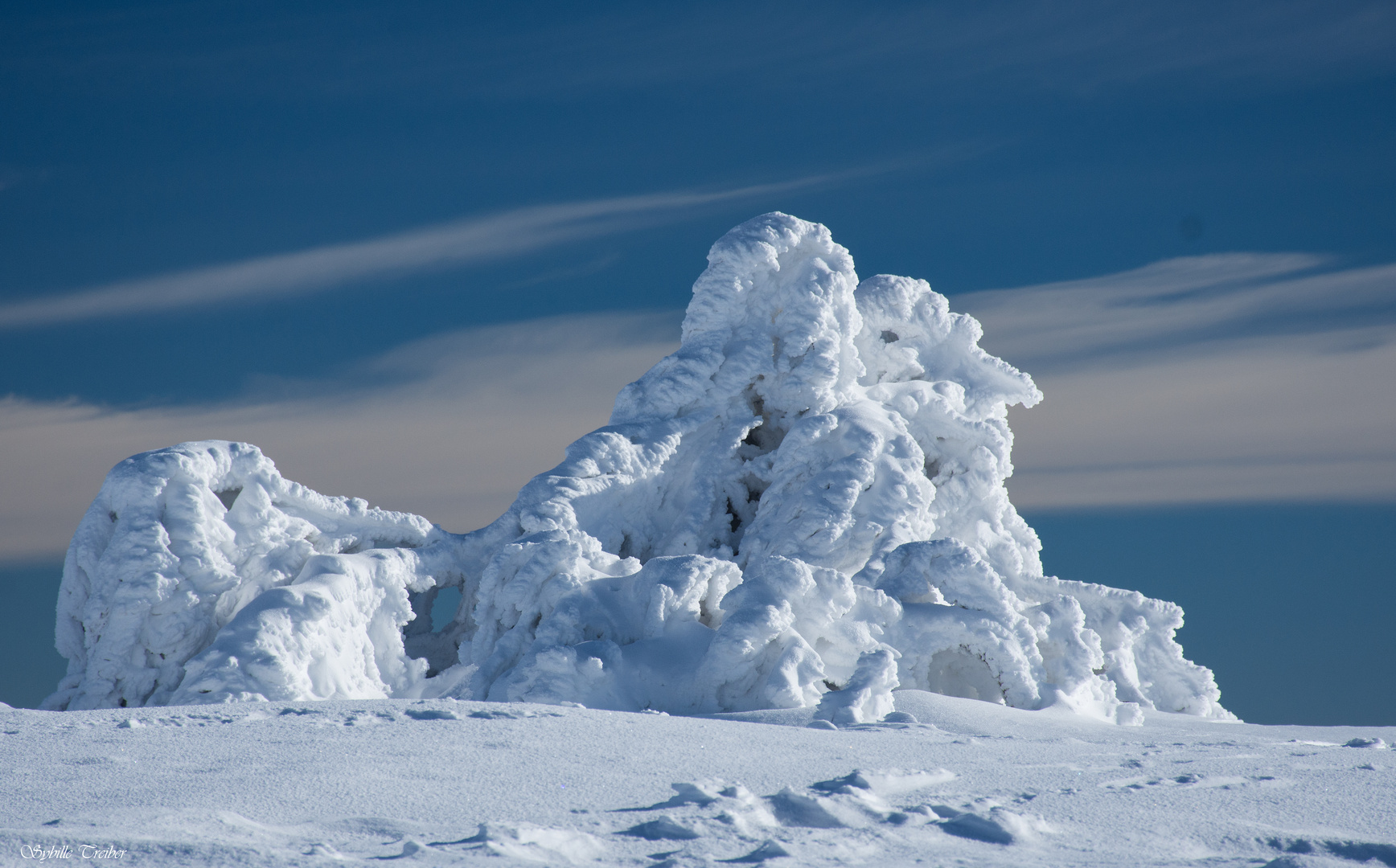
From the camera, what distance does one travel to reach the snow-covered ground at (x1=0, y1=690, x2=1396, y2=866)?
482cm

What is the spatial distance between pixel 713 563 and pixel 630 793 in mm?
6471

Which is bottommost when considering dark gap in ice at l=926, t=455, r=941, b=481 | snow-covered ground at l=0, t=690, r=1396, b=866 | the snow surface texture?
snow-covered ground at l=0, t=690, r=1396, b=866

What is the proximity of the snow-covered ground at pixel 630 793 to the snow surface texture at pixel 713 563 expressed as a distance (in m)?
2.71

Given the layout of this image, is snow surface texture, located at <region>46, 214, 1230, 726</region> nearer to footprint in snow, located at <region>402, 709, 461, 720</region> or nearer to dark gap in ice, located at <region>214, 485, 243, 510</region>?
dark gap in ice, located at <region>214, 485, 243, 510</region>

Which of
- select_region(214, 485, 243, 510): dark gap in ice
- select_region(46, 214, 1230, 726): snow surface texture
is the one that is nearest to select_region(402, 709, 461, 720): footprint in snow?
select_region(46, 214, 1230, 726): snow surface texture

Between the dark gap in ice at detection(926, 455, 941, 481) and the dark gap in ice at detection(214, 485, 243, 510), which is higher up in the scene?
the dark gap in ice at detection(926, 455, 941, 481)

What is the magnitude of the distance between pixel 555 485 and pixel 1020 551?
599 centimetres

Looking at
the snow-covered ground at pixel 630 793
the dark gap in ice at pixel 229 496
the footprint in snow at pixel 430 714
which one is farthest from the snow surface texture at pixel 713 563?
the footprint in snow at pixel 430 714

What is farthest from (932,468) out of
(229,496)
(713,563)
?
(229,496)

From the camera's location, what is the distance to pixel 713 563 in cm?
1226

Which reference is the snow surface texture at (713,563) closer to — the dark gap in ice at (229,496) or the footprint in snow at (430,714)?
the dark gap in ice at (229,496)

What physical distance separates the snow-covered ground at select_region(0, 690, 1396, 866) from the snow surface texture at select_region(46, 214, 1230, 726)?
2712 millimetres

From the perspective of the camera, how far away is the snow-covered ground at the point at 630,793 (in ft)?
15.8

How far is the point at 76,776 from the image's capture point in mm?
5883
